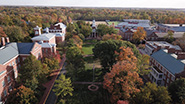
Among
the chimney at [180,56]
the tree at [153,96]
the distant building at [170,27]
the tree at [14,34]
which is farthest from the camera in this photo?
the distant building at [170,27]

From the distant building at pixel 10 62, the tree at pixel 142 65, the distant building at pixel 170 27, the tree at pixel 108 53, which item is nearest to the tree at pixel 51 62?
the distant building at pixel 10 62

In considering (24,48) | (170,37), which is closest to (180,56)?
(170,37)

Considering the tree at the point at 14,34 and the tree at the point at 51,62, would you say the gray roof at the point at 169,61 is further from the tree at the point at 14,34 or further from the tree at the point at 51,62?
the tree at the point at 14,34

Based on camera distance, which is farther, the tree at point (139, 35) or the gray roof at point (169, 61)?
the tree at point (139, 35)

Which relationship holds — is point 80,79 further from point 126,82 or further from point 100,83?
point 126,82

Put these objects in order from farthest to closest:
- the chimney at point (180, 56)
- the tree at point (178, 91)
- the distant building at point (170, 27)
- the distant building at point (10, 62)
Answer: the distant building at point (170, 27)
the chimney at point (180, 56)
the distant building at point (10, 62)
the tree at point (178, 91)

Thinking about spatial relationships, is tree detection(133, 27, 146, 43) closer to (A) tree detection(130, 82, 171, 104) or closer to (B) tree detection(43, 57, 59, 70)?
(B) tree detection(43, 57, 59, 70)

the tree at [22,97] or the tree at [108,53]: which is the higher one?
the tree at [108,53]
